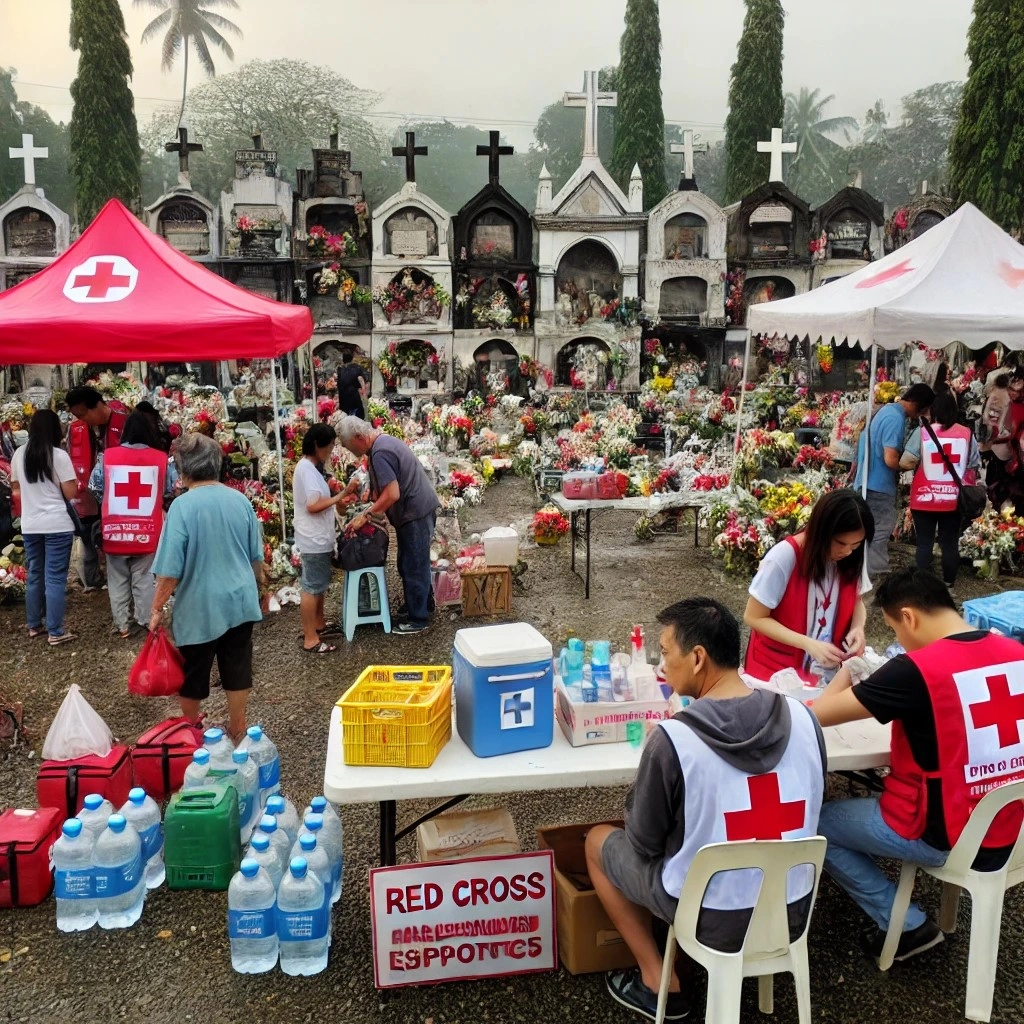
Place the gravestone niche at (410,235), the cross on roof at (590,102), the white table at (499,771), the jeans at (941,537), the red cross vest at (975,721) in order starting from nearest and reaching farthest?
the red cross vest at (975,721), the white table at (499,771), the jeans at (941,537), the gravestone niche at (410,235), the cross on roof at (590,102)

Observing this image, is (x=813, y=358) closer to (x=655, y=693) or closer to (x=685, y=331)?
(x=685, y=331)

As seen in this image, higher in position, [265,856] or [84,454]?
[84,454]

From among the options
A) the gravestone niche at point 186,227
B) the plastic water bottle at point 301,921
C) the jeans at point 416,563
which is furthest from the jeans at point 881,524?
the gravestone niche at point 186,227

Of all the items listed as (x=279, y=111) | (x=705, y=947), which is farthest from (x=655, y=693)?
(x=279, y=111)

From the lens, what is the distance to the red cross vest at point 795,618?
348 centimetres

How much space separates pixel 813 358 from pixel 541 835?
17.2 m

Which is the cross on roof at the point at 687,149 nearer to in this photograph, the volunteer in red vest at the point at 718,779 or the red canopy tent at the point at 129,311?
the red canopy tent at the point at 129,311

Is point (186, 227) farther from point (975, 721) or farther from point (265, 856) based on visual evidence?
point (975, 721)

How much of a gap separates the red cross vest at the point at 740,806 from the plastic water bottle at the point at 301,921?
1220mm

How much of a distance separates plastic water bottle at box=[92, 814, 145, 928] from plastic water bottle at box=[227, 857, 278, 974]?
18.3 inches

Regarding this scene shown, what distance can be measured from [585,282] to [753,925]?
57.6 feet

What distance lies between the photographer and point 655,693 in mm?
2973

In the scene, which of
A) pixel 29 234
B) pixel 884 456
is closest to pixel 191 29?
pixel 29 234

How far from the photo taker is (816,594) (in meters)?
3.48
